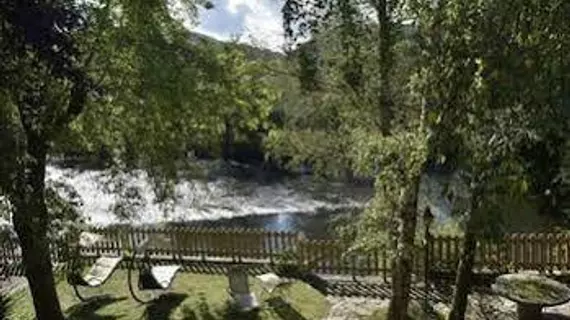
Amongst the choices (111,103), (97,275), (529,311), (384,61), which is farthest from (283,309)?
(384,61)

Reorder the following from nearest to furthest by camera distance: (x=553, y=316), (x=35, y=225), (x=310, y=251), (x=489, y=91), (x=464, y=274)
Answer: (x=489, y=91) < (x=464, y=274) < (x=35, y=225) < (x=553, y=316) < (x=310, y=251)

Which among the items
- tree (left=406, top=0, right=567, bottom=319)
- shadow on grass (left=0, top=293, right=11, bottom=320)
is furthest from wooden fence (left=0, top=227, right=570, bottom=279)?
tree (left=406, top=0, right=567, bottom=319)

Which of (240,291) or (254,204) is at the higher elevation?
(240,291)

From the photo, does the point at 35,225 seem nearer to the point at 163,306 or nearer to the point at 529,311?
the point at 163,306

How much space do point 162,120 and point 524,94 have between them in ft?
29.1

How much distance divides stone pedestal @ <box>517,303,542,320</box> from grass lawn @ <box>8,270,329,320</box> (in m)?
3.98

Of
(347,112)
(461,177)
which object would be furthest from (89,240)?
(461,177)

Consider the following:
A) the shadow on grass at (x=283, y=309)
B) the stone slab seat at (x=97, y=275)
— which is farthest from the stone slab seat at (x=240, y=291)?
the stone slab seat at (x=97, y=275)

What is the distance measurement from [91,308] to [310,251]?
5327 millimetres

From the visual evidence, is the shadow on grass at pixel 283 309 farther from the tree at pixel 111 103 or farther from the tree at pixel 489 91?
the tree at pixel 489 91

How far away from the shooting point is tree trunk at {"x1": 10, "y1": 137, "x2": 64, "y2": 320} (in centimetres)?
962

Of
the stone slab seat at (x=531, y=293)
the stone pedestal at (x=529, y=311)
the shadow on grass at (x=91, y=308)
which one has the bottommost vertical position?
the shadow on grass at (x=91, y=308)

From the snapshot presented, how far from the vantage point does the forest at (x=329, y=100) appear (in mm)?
6621

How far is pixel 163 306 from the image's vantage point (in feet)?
53.2
